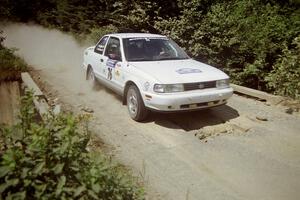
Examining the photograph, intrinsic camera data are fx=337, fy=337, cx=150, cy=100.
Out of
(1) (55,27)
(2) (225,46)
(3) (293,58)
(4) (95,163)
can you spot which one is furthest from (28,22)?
(4) (95,163)

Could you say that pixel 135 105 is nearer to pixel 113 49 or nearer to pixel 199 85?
pixel 199 85

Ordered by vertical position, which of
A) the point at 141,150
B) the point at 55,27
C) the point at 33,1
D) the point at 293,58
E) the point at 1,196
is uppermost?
the point at 33,1

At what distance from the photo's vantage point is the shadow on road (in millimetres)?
7000

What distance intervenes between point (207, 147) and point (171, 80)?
1422 mm

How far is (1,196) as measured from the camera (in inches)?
114

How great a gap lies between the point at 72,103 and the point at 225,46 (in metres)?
6.31

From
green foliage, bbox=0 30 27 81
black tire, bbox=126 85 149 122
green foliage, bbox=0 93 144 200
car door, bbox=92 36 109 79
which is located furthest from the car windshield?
green foliage, bbox=0 30 27 81

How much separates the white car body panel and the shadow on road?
1.72 feet

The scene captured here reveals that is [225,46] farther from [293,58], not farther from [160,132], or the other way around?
[160,132]

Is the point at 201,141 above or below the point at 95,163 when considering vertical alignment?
below

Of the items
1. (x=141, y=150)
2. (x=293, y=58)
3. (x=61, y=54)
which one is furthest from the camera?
(x=61, y=54)

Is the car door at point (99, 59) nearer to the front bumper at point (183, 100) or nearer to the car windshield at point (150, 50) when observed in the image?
the car windshield at point (150, 50)

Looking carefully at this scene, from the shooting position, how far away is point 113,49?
27.1 ft

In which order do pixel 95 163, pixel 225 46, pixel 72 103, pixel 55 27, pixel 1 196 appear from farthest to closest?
pixel 55 27 → pixel 225 46 → pixel 72 103 → pixel 95 163 → pixel 1 196
